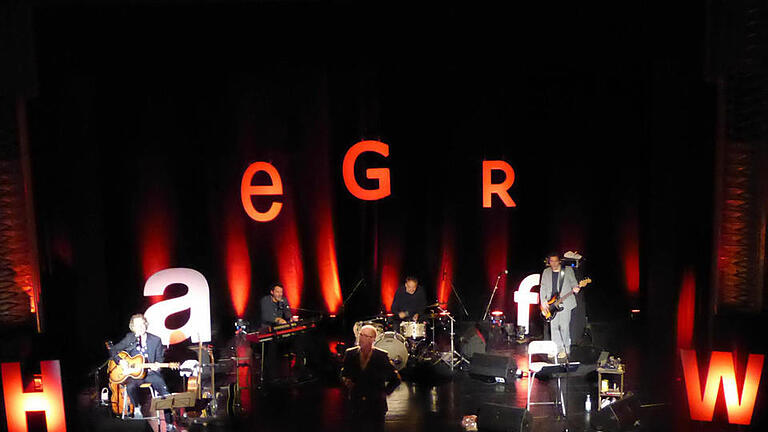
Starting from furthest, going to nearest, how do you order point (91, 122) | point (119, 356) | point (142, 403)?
point (91, 122) < point (142, 403) < point (119, 356)

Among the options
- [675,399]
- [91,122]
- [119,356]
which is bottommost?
[675,399]

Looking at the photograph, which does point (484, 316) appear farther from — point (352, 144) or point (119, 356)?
point (119, 356)

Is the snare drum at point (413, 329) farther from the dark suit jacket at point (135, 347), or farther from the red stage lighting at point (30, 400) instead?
the red stage lighting at point (30, 400)

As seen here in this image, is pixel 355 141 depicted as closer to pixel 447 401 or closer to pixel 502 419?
pixel 447 401

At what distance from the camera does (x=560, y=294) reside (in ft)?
32.4

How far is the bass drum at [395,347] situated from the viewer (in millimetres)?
9922

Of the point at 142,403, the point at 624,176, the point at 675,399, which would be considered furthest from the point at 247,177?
the point at 675,399

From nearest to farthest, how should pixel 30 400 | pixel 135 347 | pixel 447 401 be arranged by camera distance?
pixel 30 400, pixel 135 347, pixel 447 401

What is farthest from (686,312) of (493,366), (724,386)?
(493,366)

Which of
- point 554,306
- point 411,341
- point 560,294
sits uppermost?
point 560,294

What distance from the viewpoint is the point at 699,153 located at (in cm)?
1007

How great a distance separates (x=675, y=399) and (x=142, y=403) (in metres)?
6.43

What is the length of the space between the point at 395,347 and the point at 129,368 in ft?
10.8

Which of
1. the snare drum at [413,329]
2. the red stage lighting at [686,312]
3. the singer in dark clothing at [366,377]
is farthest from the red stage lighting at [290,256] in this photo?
the red stage lighting at [686,312]
